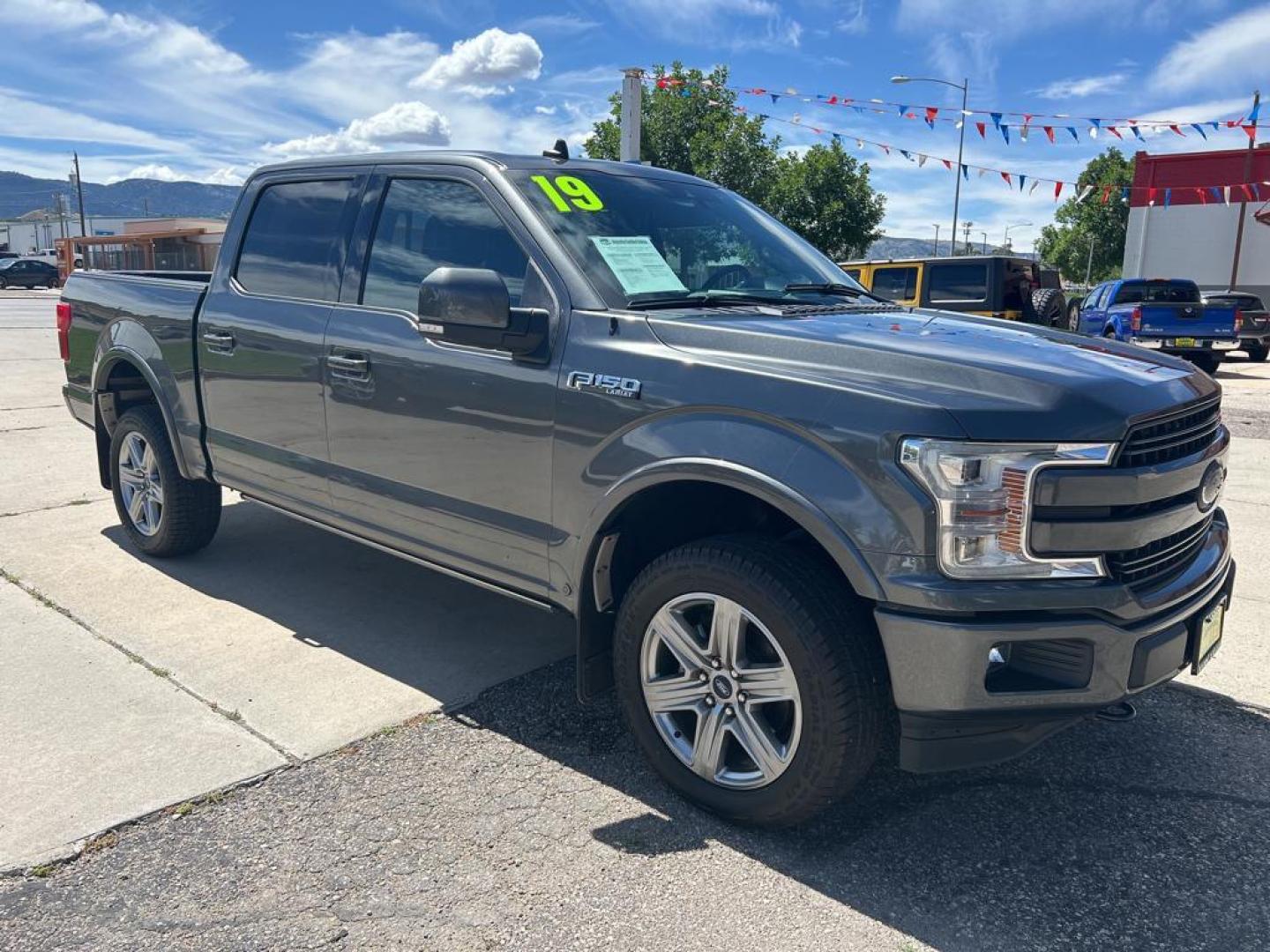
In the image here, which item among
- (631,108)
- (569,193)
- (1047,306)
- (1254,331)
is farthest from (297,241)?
(1254,331)

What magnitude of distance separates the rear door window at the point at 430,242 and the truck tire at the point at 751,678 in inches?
46.0

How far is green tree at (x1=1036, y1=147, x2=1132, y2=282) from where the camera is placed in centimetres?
5066

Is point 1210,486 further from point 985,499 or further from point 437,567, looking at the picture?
point 437,567

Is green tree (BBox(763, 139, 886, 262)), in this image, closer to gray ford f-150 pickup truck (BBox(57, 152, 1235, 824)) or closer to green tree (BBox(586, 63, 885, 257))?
green tree (BBox(586, 63, 885, 257))

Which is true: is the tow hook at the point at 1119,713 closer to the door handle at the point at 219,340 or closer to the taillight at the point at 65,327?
the door handle at the point at 219,340

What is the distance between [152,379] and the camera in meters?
4.82

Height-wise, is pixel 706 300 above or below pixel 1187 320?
above

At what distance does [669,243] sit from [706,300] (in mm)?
348

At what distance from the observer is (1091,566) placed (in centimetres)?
239

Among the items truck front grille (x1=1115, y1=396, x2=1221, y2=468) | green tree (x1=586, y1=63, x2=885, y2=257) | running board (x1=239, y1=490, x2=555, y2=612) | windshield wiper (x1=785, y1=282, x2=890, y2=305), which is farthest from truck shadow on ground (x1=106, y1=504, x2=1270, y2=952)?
green tree (x1=586, y1=63, x2=885, y2=257)

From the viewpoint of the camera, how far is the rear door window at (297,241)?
398cm

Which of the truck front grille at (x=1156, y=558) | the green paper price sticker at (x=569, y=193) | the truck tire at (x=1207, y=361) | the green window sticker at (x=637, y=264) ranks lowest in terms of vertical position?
the truck tire at (x=1207, y=361)

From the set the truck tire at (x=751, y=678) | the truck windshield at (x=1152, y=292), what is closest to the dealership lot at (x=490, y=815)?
the truck tire at (x=751, y=678)

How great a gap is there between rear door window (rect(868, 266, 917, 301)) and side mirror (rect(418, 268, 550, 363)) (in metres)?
12.7
